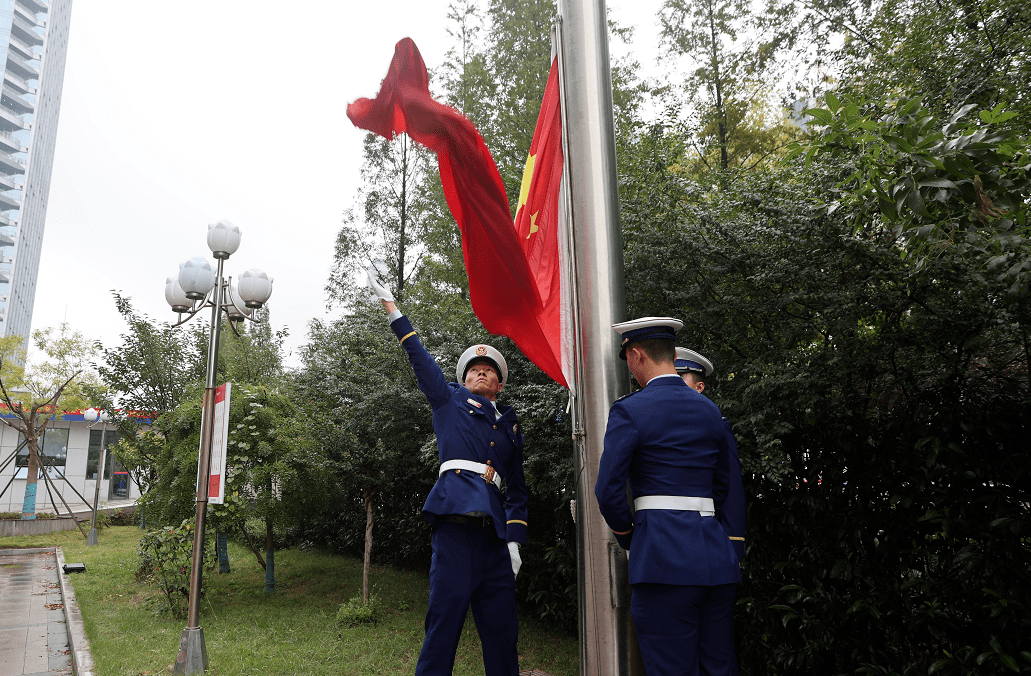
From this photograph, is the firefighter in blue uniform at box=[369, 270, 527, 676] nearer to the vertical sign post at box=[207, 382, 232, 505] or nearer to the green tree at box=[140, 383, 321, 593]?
the vertical sign post at box=[207, 382, 232, 505]

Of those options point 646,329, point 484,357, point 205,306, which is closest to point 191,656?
point 205,306

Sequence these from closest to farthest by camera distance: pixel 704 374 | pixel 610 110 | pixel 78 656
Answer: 1. pixel 610 110
2. pixel 704 374
3. pixel 78 656

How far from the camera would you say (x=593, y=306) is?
281 cm

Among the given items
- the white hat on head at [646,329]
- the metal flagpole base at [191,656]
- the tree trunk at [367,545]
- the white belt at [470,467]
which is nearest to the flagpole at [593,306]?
the white hat on head at [646,329]

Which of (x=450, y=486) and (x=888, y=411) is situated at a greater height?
(x=888, y=411)

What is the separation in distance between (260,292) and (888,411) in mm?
6200

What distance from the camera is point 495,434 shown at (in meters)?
3.82

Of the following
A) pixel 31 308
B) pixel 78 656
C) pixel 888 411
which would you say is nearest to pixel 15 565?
pixel 78 656

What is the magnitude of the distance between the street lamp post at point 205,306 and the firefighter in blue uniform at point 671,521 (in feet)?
15.8

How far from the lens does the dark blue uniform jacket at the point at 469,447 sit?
11.6 feet

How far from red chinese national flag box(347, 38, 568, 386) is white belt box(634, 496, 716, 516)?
816 mm

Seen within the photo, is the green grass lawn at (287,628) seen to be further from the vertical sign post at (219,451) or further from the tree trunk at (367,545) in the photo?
the vertical sign post at (219,451)

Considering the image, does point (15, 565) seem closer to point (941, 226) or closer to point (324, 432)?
point (324, 432)

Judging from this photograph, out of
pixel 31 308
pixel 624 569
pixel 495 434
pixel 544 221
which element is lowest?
pixel 624 569
